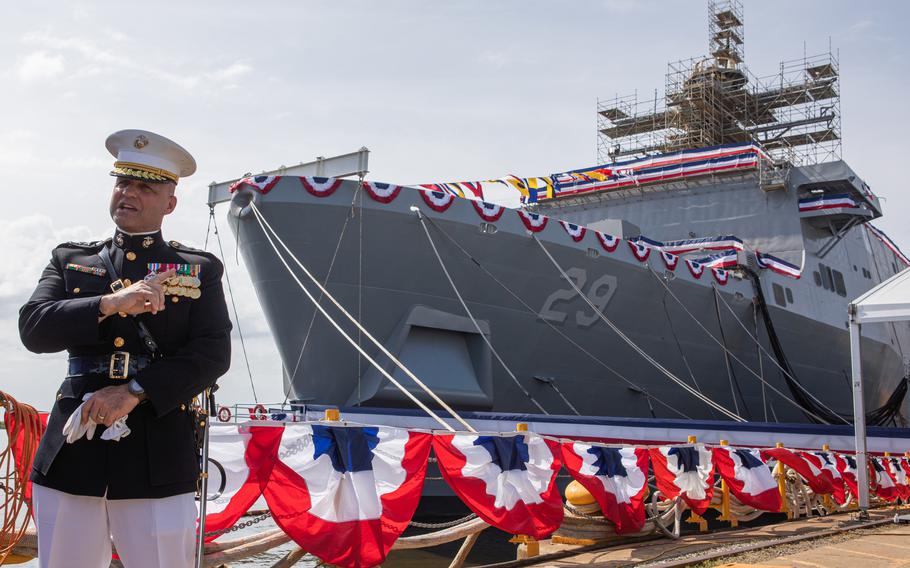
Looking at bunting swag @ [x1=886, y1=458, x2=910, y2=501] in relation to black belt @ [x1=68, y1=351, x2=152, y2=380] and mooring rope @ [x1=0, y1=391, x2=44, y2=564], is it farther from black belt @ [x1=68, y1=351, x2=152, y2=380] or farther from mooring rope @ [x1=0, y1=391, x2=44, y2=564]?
black belt @ [x1=68, y1=351, x2=152, y2=380]

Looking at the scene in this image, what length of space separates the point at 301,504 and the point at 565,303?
1020 cm

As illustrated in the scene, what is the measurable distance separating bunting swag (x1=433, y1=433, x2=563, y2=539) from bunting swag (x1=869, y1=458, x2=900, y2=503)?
6.53 metres

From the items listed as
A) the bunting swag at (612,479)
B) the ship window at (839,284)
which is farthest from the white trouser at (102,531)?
the ship window at (839,284)

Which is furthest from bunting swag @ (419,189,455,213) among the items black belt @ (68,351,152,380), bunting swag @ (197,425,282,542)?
black belt @ (68,351,152,380)

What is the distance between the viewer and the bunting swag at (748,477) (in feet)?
26.2

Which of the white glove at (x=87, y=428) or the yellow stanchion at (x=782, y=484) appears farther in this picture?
the yellow stanchion at (x=782, y=484)

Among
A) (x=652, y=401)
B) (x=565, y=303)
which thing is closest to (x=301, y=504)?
(x=565, y=303)

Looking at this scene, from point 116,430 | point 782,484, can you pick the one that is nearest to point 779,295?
point 782,484

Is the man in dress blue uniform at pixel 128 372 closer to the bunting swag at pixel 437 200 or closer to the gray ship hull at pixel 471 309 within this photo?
the gray ship hull at pixel 471 309

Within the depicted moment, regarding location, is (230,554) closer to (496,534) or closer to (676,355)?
(496,534)

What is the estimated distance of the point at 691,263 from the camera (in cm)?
1652

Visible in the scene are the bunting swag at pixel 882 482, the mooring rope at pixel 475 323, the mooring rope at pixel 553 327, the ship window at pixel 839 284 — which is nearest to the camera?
the bunting swag at pixel 882 482

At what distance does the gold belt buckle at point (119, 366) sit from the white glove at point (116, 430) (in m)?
0.14

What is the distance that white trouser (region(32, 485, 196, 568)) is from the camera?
7.68ft
